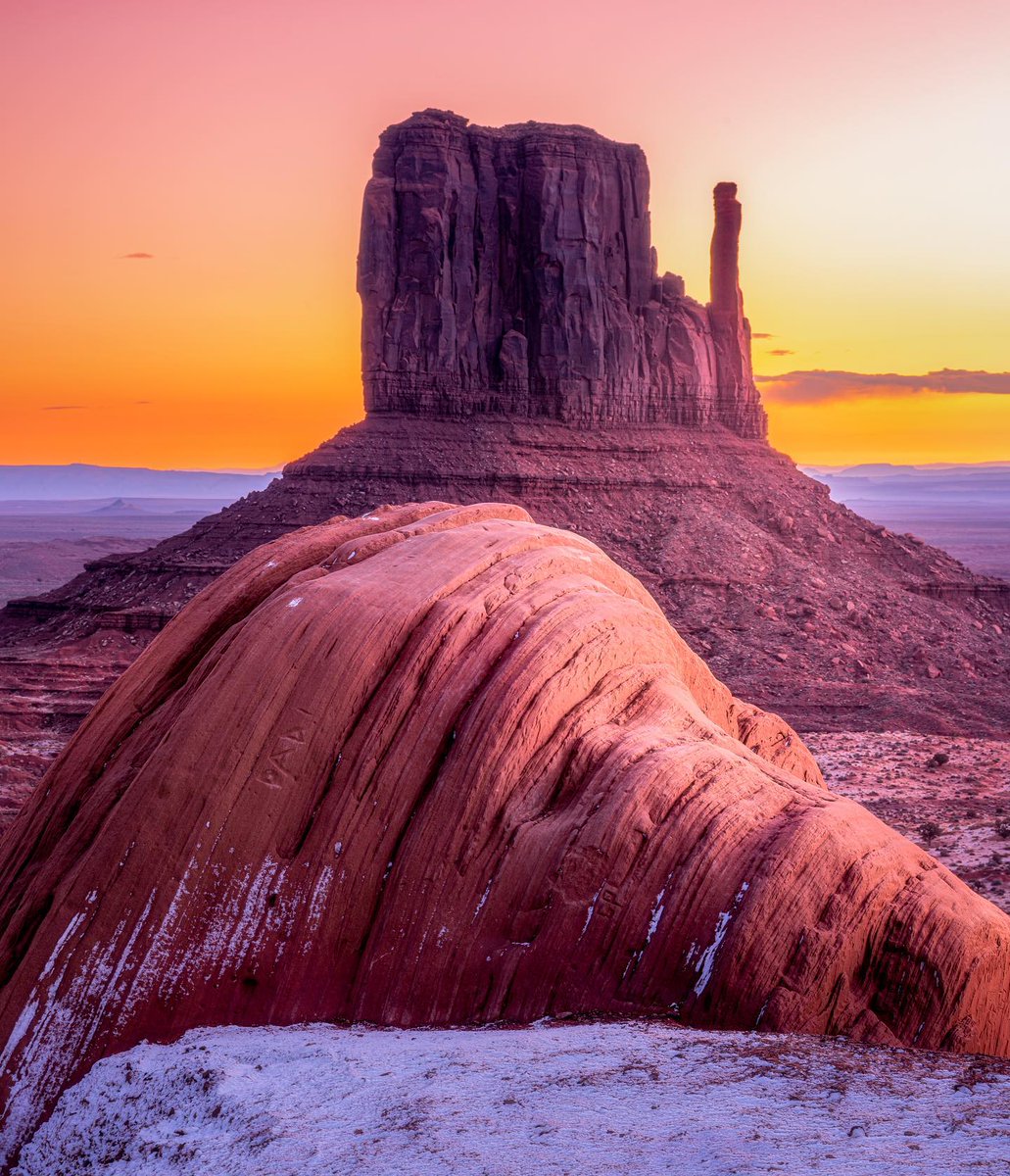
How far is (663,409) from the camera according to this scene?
67000 millimetres

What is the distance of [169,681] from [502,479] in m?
46.7

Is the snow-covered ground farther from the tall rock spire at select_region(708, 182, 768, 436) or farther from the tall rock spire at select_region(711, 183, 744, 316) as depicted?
the tall rock spire at select_region(711, 183, 744, 316)

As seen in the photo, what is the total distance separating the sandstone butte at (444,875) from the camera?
8.48 metres

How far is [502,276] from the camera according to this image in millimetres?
65750

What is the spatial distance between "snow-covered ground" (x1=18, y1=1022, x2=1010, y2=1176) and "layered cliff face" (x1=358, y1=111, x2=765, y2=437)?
2218 inches

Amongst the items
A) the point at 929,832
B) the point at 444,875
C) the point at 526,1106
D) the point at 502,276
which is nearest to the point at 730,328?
the point at 502,276

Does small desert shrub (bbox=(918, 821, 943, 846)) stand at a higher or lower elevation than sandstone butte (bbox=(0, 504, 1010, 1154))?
lower

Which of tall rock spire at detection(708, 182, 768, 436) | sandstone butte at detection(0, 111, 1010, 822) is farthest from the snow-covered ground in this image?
tall rock spire at detection(708, 182, 768, 436)

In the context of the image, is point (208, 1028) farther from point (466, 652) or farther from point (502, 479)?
point (502, 479)

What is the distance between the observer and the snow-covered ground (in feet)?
20.1

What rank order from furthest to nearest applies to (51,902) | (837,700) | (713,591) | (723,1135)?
(713,591)
(837,700)
(51,902)
(723,1135)

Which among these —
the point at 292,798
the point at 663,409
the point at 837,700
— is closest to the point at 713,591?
the point at 837,700

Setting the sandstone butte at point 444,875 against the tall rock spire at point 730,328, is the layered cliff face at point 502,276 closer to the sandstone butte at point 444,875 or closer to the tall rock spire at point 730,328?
the tall rock spire at point 730,328

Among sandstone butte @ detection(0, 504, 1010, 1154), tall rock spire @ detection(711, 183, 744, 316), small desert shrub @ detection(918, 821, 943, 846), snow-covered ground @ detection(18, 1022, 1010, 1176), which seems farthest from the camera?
tall rock spire @ detection(711, 183, 744, 316)
